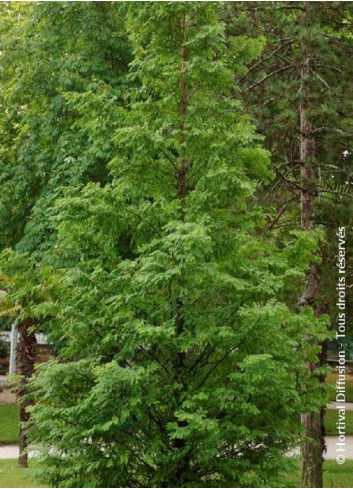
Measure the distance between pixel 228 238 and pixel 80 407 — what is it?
2.30 m

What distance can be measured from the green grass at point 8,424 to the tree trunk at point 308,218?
11854 mm

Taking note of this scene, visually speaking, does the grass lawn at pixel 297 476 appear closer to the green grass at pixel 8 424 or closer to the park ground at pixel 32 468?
the park ground at pixel 32 468

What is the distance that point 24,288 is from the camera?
8.97m

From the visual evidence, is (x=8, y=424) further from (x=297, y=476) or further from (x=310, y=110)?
(x=310, y=110)

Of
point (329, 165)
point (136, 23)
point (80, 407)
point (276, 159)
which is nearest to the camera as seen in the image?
point (80, 407)

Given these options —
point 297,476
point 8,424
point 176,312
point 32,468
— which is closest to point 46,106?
point 8,424

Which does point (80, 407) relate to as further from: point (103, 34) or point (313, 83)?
point (103, 34)

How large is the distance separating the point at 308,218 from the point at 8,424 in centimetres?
1461

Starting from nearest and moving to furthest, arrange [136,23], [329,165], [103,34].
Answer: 1. [136,23]
2. [329,165]
3. [103,34]

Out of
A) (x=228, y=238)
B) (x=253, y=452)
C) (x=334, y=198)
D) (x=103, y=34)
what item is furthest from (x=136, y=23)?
(x=103, y=34)

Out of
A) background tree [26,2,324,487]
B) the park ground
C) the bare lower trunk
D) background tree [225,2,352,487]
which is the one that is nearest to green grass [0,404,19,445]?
the park ground

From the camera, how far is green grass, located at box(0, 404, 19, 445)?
23.2 m

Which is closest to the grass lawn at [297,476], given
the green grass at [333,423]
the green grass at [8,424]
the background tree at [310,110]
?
the background tree at [310,110]

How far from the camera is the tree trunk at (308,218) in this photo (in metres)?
13.4
